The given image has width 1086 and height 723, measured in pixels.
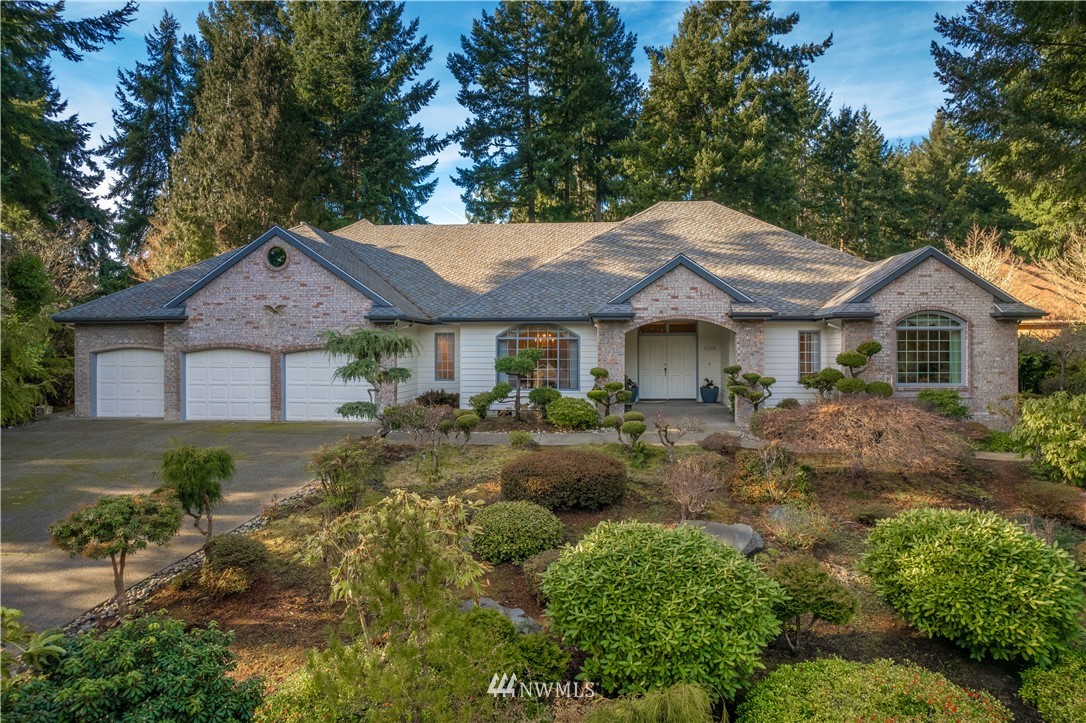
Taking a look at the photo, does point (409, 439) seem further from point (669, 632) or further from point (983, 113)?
point (983, 113)

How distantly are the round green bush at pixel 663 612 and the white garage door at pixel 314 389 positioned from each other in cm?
1356

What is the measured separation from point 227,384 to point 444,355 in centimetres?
669

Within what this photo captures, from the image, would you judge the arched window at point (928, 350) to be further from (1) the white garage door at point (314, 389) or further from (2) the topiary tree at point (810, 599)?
(1) the white garage door at point (314, 389)

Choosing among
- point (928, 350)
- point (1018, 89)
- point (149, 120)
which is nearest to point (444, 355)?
point (928, 350)

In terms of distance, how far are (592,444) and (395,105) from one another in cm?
2641

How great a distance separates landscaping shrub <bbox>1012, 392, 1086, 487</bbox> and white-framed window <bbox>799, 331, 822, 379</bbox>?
24.3 feet

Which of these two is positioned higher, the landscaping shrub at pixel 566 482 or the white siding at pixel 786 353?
the white siding at pixel 786 353

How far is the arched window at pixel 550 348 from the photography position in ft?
56.4

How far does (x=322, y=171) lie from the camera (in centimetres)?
3100

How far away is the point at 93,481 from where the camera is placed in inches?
388

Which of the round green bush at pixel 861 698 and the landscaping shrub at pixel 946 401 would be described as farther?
the landscaping shrub at pixel 946 401

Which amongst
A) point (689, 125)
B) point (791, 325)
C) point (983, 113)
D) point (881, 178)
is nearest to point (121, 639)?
point (791, 325)

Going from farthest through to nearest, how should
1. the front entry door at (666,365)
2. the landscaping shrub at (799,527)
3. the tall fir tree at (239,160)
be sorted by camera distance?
1. the tall fir tree at (239,160)
2. the front entry door at (666,365)
3. the landscaping shrub at (799,527)

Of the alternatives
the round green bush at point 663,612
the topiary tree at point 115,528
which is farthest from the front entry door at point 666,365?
the topiary tree at point 115,528
